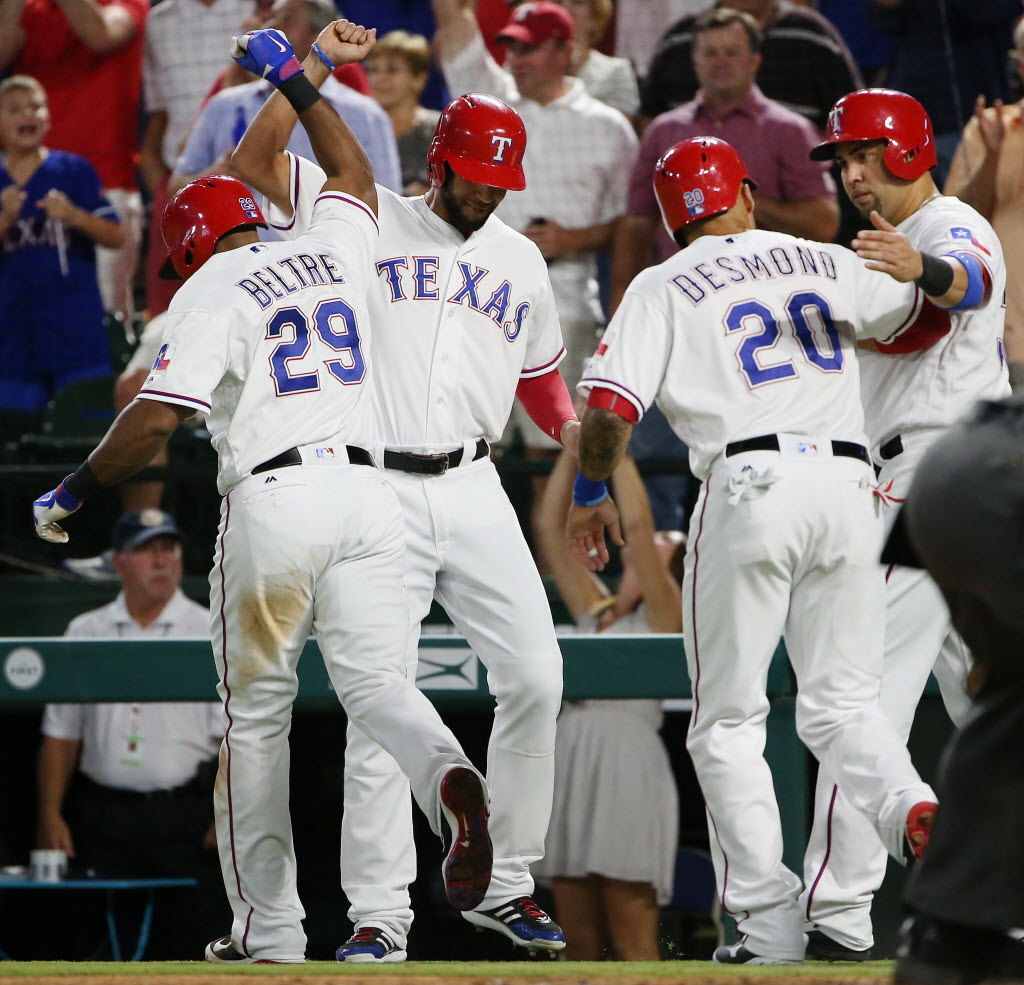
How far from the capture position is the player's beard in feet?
14.1

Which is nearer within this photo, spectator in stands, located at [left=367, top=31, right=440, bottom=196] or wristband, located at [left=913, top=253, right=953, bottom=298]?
wristband, located at [left=913, top=253, right=953, bottom=298]

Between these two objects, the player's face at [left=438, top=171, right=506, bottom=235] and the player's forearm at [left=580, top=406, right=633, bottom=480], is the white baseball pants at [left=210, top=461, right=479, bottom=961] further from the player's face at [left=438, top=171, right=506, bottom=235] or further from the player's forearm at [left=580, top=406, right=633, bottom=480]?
the player's face at [left=438, top=171, right=506, bottom=235]

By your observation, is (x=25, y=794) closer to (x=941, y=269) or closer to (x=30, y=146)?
(x=30, y=146)

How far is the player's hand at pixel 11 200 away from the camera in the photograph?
23.4 ft

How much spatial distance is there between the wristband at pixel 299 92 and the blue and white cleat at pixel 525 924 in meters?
2.08

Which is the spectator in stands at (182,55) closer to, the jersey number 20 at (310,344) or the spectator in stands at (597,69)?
the spectator in stands at (597,69)

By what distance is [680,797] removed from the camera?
6926 mm

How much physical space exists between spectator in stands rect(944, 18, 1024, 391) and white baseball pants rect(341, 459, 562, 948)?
7.00ft

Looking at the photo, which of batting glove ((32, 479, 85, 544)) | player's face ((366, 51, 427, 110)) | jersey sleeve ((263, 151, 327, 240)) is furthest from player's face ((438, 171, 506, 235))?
player's face ((366, 51, 427, 110))

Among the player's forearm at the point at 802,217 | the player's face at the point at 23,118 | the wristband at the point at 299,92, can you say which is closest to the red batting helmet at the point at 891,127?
the wristband at the point at 299,92

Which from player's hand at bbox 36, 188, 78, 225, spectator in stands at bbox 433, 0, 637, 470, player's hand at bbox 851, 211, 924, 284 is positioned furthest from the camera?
player's hand at bbox 36, 188, 78, 225

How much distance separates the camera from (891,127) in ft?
14.0

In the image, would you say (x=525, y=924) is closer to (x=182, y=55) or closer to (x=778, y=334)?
(x=778, y=334)

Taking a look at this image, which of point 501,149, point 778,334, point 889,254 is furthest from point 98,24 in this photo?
point 889,254
